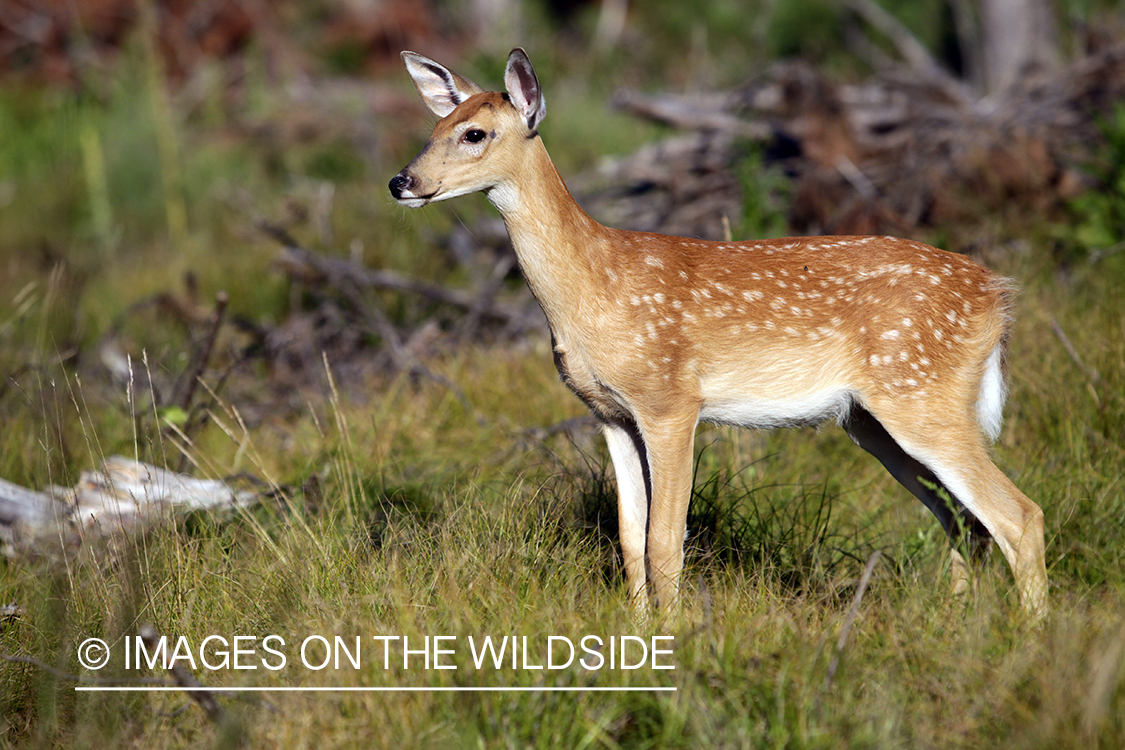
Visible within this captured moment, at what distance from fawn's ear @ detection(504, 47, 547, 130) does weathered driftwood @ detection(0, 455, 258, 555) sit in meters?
2.04

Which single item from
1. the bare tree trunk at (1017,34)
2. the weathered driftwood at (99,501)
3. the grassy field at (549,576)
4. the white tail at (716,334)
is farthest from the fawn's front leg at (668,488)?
the bare tree trunk at (1017,34)

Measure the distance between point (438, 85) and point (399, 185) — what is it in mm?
752

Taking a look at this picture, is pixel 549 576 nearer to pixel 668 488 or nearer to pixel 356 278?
pixel 668 488

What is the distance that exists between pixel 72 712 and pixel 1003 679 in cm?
291

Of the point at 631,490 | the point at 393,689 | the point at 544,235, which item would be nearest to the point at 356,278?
the point at 544,235

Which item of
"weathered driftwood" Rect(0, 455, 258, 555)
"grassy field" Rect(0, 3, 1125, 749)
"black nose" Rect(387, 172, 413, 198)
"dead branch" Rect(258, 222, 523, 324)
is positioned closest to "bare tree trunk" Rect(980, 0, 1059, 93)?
"grassy field" Rect(0, 3, 1125, 749)

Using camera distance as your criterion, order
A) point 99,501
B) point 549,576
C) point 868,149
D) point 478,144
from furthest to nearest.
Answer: point 868,149
point 99,501
point 478,144
point 549,576

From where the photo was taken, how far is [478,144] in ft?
12.8

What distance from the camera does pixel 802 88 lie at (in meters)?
8.09

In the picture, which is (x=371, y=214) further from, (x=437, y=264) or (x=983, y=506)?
(x=983, y=506)

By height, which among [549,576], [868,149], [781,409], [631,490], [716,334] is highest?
[868,149]

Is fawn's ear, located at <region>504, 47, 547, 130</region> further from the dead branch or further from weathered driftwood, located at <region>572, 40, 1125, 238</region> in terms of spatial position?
→ weathered driftwood, located at <region>572, 40, 1125, 238</region>

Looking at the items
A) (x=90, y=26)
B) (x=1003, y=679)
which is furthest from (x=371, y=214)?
(x=90, y=26)

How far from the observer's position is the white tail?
3951 millimetres
